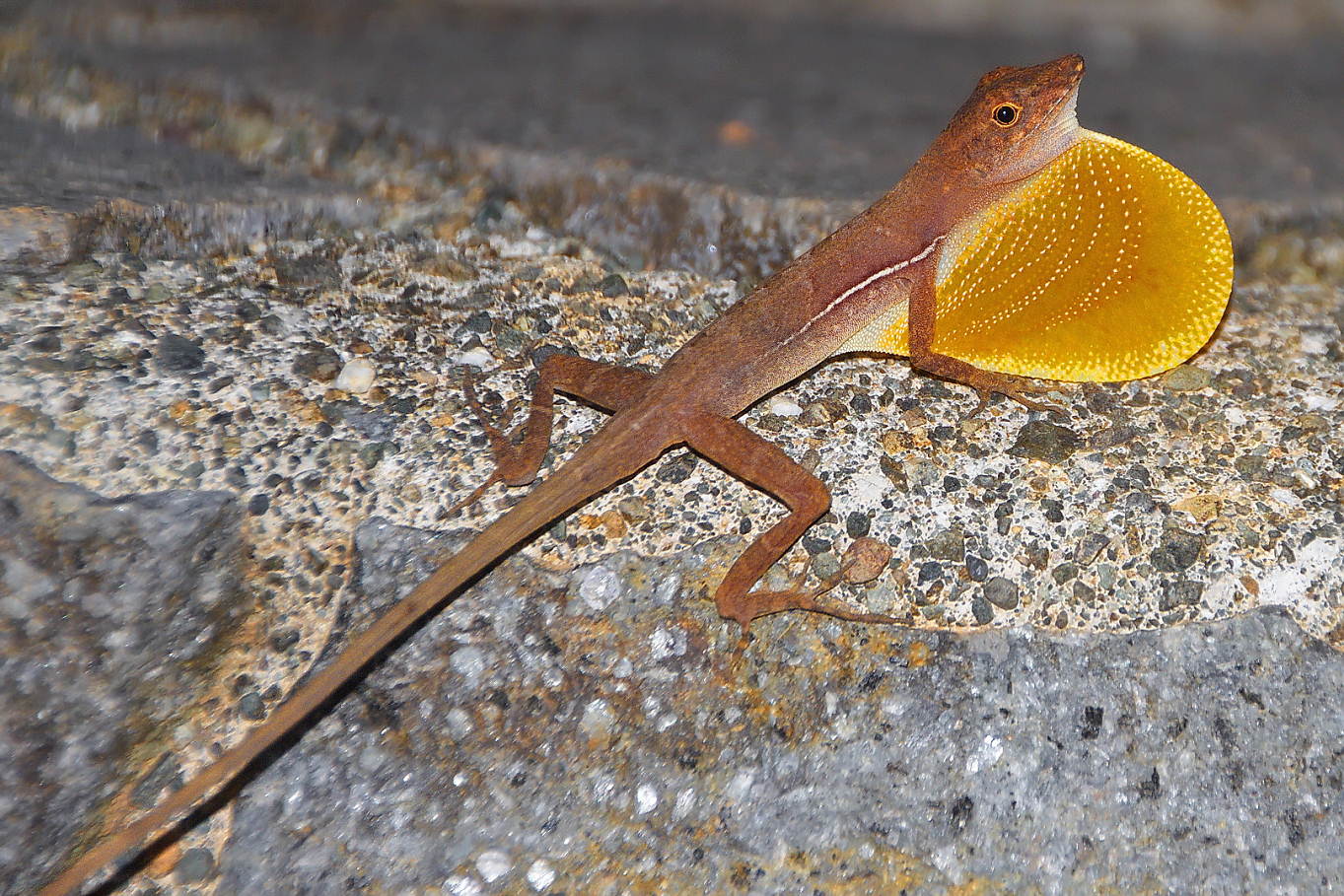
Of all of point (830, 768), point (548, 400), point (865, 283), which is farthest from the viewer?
point (865, 283)

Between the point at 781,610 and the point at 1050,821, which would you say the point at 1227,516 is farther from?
the point at 781,610

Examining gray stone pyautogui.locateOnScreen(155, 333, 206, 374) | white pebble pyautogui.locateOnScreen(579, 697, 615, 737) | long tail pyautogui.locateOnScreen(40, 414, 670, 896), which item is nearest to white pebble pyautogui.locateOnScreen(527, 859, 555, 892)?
white pebble pyautogui.locateOnScreen(579, 697, 615, 737)

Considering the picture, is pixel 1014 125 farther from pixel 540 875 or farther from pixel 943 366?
pixel 540 875

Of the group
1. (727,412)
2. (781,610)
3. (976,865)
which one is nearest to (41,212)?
(727,412)

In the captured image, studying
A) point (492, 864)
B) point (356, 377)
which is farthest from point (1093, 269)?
point (492, 864)

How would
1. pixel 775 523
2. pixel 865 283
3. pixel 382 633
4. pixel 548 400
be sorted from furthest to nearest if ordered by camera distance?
pixel 865 283, pixel 548 400, pixel 775 523, pixel 382 633

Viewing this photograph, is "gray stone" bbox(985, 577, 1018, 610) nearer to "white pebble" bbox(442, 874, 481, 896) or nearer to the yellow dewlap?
the yellow dewlap
